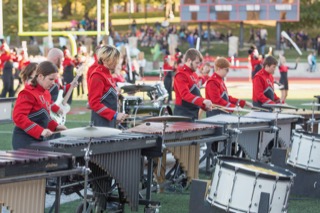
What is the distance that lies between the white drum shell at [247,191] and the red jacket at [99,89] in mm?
2124

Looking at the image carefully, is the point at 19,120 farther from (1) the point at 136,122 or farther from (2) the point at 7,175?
(1) the point at 136,122

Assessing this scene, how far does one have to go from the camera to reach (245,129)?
10859 millimetres

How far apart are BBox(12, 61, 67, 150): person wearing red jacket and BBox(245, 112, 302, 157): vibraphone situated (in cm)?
410

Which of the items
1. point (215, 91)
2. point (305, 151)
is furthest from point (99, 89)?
point (215, 91)

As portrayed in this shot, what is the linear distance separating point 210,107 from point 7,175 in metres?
4.86

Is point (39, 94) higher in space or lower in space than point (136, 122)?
higher

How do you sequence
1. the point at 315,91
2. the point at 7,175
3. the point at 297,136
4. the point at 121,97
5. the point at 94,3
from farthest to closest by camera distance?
the point at 94,3 → the point at 315,91 → the point at 121,97 → the point at 297,136 → the point at 7,175

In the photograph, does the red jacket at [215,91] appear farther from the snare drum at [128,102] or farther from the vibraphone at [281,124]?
the snare drum at [128,102]

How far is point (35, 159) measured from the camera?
6.65 meters

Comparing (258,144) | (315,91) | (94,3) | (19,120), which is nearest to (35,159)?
(19,120)

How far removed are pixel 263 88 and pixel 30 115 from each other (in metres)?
5.57

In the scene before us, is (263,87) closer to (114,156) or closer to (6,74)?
(114,156)

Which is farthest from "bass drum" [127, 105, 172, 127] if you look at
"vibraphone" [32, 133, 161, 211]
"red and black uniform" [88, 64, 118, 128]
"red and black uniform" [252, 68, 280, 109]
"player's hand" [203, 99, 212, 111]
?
"vibraphone" [32, 133, 161, 211]

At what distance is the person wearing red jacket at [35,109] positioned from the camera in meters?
7.95
